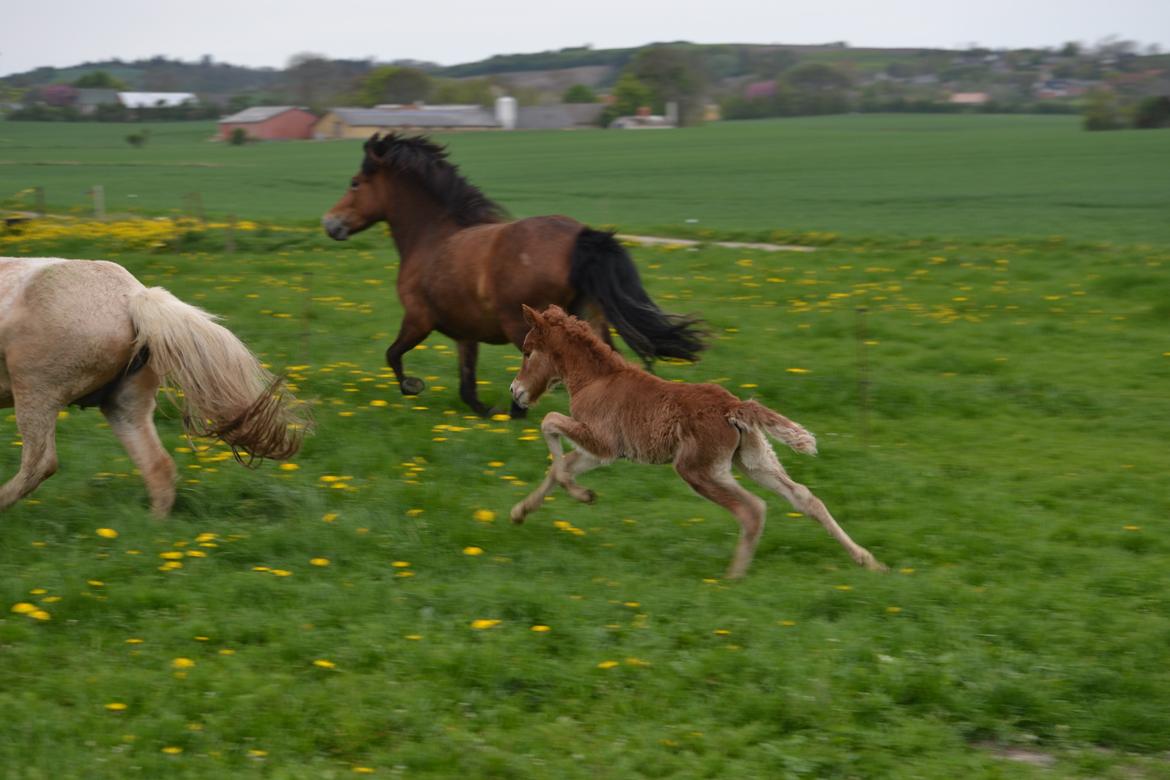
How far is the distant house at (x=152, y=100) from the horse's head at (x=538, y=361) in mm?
105342

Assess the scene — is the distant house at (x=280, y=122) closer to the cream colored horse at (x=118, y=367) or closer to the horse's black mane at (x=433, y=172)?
the horse's black mane at (x=433, y=172)

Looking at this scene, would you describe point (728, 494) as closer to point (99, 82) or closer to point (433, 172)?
point (433, 172)

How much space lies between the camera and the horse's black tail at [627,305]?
35.5 ft

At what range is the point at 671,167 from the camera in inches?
2160

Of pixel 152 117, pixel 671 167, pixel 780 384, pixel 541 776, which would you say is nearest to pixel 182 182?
pixel 671 167

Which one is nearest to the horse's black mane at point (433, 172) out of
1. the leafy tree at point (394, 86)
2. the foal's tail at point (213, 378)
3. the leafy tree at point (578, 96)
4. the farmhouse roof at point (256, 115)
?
the foal's tail at point (213, 378)

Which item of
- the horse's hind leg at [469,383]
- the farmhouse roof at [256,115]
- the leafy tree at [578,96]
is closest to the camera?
the horse's hind leg at [469,383]

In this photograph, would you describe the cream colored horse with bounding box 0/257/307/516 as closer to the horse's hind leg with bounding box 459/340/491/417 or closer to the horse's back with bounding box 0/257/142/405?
the horse's back with bounding box 0/257/142/405

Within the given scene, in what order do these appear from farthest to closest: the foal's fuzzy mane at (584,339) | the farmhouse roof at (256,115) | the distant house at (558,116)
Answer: the distant house at (558,116) → the farmhouse roof at (256,115) → the foal's fuzzy mane at (584,339)

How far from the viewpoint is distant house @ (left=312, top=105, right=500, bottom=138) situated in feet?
318

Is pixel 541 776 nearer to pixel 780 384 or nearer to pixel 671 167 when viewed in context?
pixel 780 384

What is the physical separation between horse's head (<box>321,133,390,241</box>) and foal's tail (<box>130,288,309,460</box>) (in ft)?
16.6

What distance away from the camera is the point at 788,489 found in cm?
760

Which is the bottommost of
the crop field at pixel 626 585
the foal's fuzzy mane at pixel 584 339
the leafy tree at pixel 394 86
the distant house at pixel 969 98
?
the crop field at pixel 626 585
